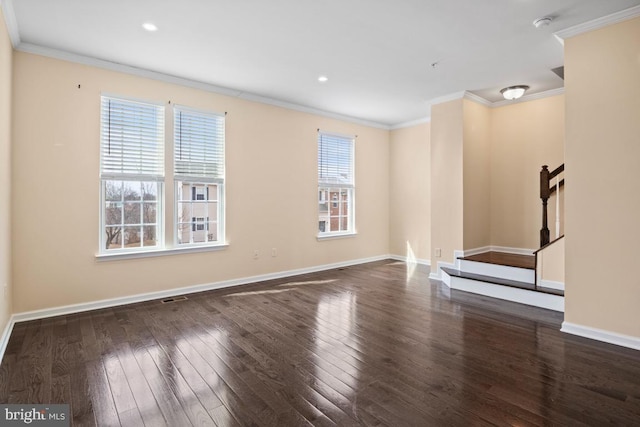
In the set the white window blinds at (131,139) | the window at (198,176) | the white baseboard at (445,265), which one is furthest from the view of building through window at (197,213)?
the white baseboard at (445,265)

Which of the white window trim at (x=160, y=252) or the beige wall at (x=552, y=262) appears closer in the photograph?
the beige wall at (x=552, y=262)

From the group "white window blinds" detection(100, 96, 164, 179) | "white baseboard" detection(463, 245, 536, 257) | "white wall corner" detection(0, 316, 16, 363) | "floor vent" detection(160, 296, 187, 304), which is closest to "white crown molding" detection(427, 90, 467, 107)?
"white baseboard" detection(463, 245, 536, 257)

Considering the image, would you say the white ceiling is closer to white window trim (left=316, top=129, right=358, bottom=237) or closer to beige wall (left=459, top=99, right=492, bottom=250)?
beige wall (left=459, top=99, right=492, bottom=250)

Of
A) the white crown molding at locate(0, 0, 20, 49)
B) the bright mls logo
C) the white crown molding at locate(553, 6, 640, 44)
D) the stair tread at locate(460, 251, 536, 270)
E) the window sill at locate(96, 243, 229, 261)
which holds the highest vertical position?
the white crown molding at locate(553, 6, 640, 44)

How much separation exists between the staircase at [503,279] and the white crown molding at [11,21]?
19.0 feet

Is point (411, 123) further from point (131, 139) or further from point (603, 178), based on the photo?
point (131, 139)

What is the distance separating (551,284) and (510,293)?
1.53 feet

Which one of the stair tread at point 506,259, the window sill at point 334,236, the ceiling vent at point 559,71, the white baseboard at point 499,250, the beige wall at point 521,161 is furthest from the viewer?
the window sill at point 334,236

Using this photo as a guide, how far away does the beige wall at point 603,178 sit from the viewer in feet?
9.46

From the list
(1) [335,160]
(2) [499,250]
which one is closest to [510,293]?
(2) [499,250]

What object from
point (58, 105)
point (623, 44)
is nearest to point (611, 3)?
point (623, 44)

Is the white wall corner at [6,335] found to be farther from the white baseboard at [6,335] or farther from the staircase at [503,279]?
the staircase at [503,279]

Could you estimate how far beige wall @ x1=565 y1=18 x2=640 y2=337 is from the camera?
2.88m

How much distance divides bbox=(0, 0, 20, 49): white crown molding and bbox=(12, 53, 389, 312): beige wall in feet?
0.70
